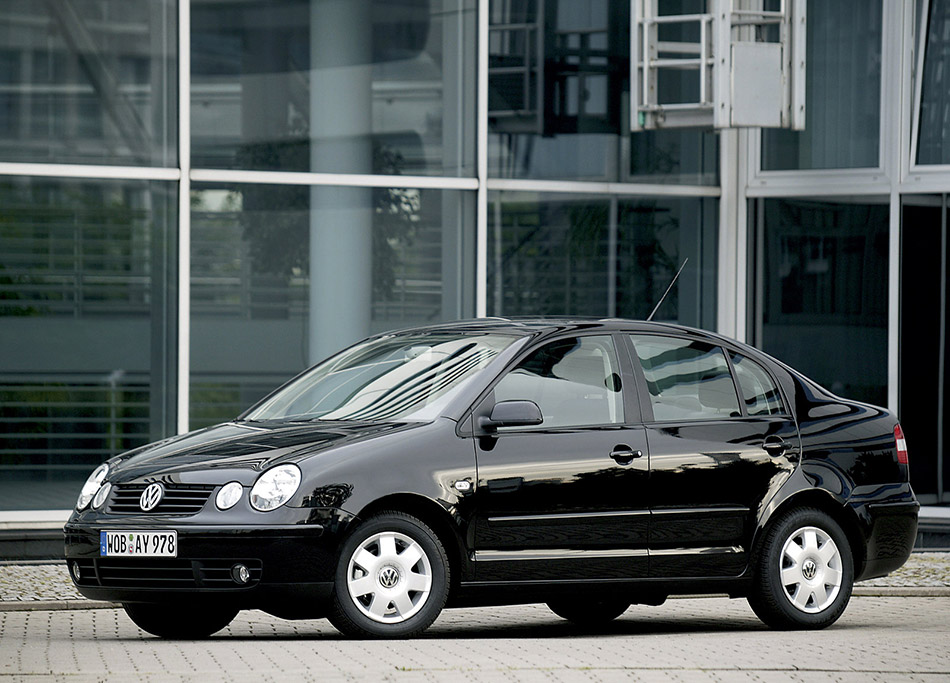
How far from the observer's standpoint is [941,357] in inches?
592

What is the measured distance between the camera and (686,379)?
29.8ft

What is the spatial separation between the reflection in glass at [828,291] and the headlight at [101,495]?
8.82 meters

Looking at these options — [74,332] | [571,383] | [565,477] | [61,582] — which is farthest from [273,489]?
[74,332]

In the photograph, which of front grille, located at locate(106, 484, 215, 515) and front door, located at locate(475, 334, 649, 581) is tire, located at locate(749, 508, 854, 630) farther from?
front grille, located at locate(106, 484, 215, 515)

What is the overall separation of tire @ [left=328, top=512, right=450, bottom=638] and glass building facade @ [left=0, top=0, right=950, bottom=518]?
627 cm

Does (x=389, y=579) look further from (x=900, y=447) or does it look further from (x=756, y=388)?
(x=900, y=447)

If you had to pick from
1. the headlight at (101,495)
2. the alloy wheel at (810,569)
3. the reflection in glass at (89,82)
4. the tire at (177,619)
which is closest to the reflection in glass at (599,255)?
the reflection in glass at (89,82)

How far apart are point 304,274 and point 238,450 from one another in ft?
20.7

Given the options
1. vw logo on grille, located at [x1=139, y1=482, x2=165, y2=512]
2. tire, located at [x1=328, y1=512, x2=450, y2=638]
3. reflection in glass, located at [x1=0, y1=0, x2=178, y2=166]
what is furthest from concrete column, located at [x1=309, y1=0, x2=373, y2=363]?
tire, located at [x1=328, y1=512, x2=450, y2=638]

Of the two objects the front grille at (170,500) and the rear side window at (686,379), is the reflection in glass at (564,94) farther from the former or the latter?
the front grille at (170,500)

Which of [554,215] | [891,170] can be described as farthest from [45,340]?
[891,170]

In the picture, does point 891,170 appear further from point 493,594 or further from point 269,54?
point 493,594

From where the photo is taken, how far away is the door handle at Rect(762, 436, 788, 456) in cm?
902

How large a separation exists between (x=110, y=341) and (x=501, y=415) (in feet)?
20.2
